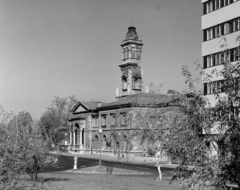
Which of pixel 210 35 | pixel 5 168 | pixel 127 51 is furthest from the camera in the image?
pixel 127 51

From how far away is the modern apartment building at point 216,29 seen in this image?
131 ft

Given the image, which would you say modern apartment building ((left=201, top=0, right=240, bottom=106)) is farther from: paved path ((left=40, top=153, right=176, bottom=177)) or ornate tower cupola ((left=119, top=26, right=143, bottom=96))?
ornate tower cupola ((left=119, top=26, right=143, bottom=96))

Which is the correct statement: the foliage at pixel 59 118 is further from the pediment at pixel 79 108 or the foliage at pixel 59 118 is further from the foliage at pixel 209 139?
the foliage at pixel 209 139

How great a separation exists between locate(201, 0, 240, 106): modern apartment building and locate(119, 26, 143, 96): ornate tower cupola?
5207 centimetres

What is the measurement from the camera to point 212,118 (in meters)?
11.4

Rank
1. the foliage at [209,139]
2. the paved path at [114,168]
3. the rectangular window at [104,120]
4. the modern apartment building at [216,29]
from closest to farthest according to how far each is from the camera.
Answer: the foliage at [209,139] < the paved path at [114,168] < the modern apartment building at [216,29] < the rectangular window at [104,120]

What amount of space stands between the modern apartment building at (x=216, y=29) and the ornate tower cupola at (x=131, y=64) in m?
52.1

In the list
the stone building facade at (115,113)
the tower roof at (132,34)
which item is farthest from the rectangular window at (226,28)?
the tower roof at (132,34)

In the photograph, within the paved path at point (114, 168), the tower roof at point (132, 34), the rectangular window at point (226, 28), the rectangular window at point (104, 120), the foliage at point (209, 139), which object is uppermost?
the tower roof at point (132, 34)

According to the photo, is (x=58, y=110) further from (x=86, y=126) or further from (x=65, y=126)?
(x=86, y=126)

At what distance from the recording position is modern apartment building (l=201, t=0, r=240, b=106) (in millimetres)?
40062

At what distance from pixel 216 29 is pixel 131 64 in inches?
2140

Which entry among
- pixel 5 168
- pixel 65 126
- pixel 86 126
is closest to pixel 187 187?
pixel 5 168

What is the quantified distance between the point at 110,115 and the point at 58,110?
26.5 meters
